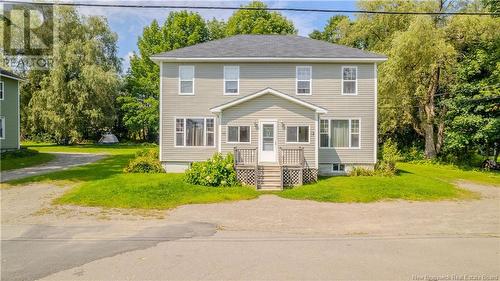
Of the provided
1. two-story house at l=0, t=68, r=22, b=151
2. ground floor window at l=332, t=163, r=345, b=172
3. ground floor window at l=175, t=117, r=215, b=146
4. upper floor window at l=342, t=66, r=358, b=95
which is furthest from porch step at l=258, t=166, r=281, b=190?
two-story house at l=0, t=68, r=22, b=151

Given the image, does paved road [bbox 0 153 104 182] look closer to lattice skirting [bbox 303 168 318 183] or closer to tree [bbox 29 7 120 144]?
lattice skirting [bbox 303 168 318 183]

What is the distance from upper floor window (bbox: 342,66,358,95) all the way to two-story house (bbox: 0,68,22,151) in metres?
25.0

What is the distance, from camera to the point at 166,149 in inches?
800

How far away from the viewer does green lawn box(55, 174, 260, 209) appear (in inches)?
511

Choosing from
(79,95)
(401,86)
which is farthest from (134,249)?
(79,95)

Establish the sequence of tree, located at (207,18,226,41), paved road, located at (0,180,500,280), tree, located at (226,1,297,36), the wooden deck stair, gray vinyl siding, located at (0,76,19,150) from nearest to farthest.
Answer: paved road, located at (0,180,500,280) → the wooden deck stair → gray vinyl siding, located at (0,76,19,150) → tree, located at (226,1,297,36) → tree, located at (207,18,226,41)

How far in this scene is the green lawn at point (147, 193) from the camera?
1298 centimetres

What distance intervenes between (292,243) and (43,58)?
43.2 m

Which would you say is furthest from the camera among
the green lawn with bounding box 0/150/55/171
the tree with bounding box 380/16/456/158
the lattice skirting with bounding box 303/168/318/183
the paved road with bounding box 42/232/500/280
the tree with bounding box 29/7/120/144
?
the tree with bounding box 29/7/120/144

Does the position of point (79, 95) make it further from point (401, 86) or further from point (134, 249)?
point (134, 249)

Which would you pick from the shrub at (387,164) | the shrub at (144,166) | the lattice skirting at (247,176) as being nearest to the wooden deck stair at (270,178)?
the lattice skirting at (247,176)

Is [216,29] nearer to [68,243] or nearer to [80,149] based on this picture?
[80,149]

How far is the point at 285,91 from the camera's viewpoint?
68.1 feet

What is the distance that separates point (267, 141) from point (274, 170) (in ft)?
7.07
